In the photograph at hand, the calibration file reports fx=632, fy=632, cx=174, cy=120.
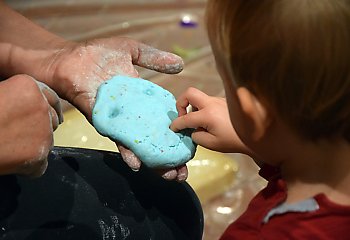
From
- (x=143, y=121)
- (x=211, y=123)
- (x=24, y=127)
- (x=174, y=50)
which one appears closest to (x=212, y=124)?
(x=211, y=123)

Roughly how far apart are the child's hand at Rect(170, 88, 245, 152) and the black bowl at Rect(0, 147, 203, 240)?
0.59 ft

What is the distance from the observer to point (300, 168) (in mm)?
712

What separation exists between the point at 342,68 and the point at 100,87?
19.3 inches

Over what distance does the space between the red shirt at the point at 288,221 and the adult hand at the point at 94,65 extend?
0.38 metres

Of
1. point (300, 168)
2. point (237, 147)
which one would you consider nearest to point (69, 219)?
point (237, 147)

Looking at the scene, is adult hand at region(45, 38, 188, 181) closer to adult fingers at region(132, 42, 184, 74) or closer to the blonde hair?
adult fingers at region(132, 42, 184, 74)

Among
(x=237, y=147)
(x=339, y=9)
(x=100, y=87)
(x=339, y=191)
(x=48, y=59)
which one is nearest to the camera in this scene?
(x=339, y=9)

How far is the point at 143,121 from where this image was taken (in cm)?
94

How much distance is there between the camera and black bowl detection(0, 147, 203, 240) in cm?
100

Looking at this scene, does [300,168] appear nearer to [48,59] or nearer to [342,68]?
[342,68]

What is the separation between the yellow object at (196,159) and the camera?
144 centimetres

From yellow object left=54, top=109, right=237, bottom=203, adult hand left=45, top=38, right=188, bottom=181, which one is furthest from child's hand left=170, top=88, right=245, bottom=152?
yellow object left=54, top=109, right=237, bottom=203

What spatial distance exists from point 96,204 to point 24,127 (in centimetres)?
21

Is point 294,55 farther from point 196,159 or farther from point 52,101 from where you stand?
point 196,159
